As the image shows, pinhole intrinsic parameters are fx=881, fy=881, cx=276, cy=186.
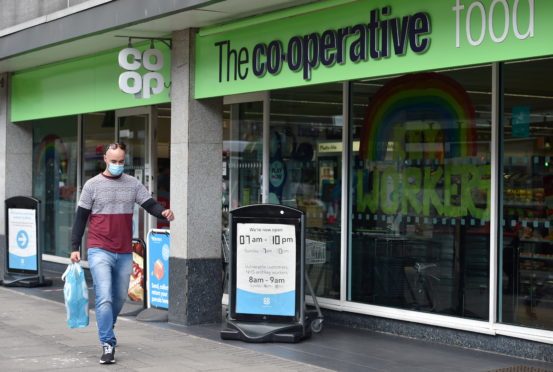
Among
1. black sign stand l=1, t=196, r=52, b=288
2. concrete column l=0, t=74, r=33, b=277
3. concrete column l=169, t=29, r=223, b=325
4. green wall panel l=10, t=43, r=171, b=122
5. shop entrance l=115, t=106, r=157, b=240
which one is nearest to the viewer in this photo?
concrete column l=169, t=29, r=223, b=325

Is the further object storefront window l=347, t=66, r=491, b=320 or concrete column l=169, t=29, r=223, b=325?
concrete column l=169, t=29, r=223, b=325

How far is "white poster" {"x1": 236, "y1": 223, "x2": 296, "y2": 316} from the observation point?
9.04 meters

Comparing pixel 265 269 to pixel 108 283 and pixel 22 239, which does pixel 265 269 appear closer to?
pixel 108 283

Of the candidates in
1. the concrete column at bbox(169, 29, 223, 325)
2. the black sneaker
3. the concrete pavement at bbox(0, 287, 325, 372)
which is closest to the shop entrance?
the concrete column at bbox(169, 29, 223, 325)

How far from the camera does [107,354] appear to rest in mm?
7621

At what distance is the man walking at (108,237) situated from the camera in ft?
25.2

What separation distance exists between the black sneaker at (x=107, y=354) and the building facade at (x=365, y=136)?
227 centimetres

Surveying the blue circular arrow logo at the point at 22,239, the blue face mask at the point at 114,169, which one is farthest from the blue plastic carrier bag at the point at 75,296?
the blue circular arrow logo at the point at 22,239

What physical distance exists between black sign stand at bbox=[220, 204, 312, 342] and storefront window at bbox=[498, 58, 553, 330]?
1986 mm

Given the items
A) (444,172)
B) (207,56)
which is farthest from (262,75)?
(444,172)

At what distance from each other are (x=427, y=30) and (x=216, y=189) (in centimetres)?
372

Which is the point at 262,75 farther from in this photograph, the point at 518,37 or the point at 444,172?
the point at 518,37

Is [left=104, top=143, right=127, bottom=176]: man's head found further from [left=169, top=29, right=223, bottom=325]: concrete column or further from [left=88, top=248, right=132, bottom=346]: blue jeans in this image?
[left=169, top=29, right=223, bottom=325]: concrete column

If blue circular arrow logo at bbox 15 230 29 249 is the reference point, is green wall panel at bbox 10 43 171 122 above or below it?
above
